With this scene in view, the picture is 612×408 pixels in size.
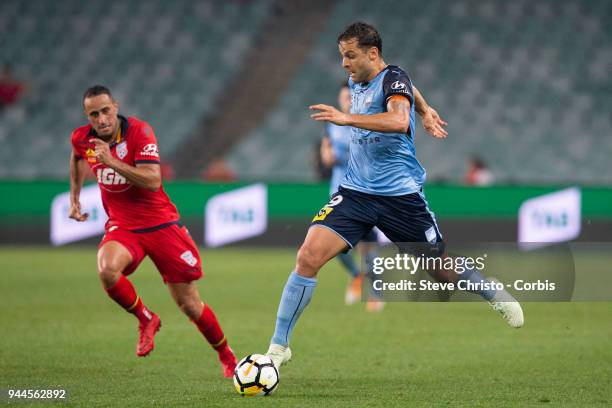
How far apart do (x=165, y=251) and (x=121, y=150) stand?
0.79 metres

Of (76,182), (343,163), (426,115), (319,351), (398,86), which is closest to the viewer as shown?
(398,86)

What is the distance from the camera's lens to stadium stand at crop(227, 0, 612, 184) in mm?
22641

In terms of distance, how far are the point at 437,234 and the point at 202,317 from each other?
179 cm

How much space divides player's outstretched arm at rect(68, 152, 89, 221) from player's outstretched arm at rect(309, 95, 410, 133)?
7.51 feet

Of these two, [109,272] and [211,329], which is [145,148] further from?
[211,329]

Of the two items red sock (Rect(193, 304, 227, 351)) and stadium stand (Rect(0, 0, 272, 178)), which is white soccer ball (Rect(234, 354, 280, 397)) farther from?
stadium stand (Rect(0, 0, 272, 178))

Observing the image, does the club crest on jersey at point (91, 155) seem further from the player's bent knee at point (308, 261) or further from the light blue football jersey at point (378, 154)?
the light blue football jersey at point (378, 154)

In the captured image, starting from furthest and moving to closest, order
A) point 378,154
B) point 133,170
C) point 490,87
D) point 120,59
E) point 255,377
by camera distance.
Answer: point 120,59, point 490,87, point 133,170, point 378,154, point 255,377

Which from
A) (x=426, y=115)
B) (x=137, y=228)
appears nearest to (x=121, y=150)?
(x=137, y=228)

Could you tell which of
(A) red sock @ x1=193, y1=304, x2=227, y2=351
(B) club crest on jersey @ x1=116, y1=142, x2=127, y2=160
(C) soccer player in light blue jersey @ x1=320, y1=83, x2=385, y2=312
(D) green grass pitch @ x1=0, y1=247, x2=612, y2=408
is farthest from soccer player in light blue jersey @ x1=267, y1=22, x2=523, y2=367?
(C) soccer player in light blue jersey @ x1=320, y1=83, x2=385, y2=312

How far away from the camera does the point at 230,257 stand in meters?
17.4

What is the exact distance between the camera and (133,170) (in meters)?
6.90

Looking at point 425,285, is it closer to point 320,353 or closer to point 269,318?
point 320,353

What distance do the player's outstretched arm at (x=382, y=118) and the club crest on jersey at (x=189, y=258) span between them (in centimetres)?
164
